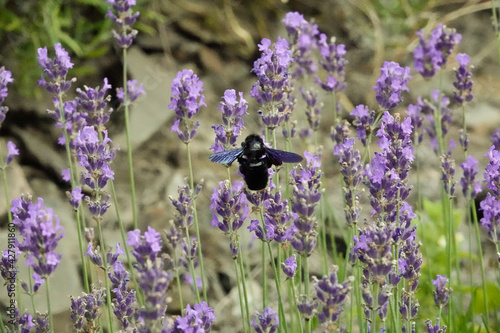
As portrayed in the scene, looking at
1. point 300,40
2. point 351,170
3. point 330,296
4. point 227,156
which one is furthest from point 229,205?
point 300,40

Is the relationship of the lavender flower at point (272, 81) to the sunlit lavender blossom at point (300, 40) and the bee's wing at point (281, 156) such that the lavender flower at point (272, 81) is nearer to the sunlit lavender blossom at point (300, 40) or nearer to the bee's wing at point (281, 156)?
the bee's wing at point (281, 156)

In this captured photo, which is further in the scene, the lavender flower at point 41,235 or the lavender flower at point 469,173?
the lavender flower at point 469,173

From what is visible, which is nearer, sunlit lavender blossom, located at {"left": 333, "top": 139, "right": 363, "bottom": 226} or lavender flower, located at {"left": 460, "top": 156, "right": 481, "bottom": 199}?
sunlit lavender blossom, located at {"left": 333, "top": 139, "right": 363, "bottom": 226}

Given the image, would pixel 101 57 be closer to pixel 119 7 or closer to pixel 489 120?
pixel 119 7

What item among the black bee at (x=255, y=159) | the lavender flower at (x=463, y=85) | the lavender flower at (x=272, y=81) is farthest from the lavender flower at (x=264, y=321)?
the lavender flower at (x=463, y=85)

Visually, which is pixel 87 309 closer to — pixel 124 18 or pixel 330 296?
pixel 330 296

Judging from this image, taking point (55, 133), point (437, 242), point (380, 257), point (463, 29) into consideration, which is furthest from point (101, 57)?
point (380, 257)

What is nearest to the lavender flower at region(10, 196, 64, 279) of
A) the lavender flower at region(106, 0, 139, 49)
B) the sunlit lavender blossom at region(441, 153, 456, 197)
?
the lavender flower at region(106, 0, 139, 49)

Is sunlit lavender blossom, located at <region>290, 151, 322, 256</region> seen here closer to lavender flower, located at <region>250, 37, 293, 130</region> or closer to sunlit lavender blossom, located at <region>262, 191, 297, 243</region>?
sunlit lavender blossom, located at <region>262, 191, 297, 243</region>
